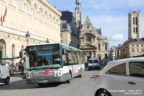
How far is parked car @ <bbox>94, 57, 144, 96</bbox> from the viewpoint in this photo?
20.0 ft

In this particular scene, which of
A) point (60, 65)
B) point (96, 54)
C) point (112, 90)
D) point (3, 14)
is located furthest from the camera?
point (96, 54)

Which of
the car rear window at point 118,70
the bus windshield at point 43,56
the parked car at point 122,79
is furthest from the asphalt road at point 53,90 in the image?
the car rear window at point 118,70

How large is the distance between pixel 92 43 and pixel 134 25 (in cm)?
4420

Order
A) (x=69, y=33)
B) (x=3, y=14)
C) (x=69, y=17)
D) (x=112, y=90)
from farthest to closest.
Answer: (x=69, y=17), (x=69, y=33), (x=3, y=14), (x=112, y=90)

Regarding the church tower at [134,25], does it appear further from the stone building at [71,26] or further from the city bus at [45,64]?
the city bus at [45,64]

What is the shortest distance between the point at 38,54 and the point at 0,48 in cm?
2203

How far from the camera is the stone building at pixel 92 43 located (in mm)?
101094

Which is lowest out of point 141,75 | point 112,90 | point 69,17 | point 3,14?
point 112,90

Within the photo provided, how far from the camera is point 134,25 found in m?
135

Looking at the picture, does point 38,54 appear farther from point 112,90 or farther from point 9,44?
point 9,44

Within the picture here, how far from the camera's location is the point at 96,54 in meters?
103

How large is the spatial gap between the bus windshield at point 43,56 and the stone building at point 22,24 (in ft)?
43.8

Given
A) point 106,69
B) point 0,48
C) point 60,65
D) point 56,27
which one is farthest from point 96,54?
point 106,69

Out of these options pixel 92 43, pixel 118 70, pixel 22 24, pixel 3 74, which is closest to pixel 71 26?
pixel 92 43
